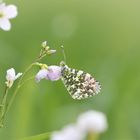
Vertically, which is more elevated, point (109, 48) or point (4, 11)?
point (109, 48)

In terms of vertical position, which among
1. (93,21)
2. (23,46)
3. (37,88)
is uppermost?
(93,21)

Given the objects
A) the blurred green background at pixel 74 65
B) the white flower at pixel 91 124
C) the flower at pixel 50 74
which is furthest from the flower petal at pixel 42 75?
the blurred green background at pixel 74 65

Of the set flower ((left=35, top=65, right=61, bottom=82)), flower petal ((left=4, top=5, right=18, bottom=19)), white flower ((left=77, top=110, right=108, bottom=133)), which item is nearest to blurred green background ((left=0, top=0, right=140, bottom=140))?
flower petal ((left=4, top=5, right=18, bottom=19))

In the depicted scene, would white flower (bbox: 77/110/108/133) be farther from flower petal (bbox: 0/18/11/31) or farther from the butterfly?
flower petal (bbox: 0/18/11/31)

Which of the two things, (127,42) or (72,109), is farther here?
(127,42)

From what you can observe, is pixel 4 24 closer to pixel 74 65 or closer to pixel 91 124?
pixel 91 124

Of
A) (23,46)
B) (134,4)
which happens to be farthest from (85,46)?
(134,4)

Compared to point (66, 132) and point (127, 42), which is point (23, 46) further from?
point (66, 132)
